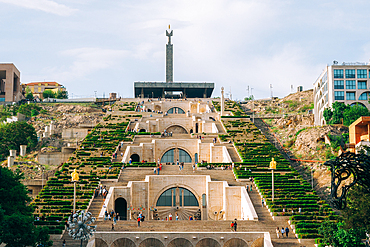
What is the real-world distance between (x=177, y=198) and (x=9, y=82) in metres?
64.7

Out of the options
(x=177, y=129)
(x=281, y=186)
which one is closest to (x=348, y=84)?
(x=177, y=129)

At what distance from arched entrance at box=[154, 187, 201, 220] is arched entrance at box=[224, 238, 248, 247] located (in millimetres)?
10823

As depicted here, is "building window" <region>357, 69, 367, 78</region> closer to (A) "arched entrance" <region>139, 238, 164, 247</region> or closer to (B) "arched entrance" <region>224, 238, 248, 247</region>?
(B) "arched entrance" <region>224, 238, 248, 247</region>

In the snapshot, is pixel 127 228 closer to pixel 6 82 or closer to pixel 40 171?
pixel 40 171

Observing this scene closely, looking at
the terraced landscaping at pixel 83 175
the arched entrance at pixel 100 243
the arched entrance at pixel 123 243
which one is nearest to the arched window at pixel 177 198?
the terraced landscaping at pixel 83 175

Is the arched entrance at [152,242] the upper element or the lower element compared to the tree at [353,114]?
lower

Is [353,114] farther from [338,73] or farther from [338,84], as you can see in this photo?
[338,73]

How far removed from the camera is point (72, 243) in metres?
34.2

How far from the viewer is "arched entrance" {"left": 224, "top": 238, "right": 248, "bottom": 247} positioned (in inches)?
1362

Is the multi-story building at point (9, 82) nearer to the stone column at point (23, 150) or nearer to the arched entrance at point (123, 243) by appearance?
the stone column at point (23, 150)

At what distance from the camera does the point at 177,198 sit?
4622 centimetres

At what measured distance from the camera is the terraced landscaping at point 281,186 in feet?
124

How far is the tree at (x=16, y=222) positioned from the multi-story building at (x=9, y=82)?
6741 centimetres

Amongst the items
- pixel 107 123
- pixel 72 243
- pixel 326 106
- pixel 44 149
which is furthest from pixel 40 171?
pixel 326 106
